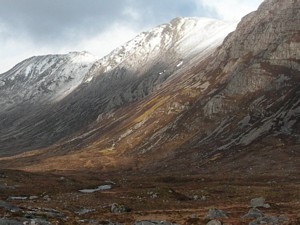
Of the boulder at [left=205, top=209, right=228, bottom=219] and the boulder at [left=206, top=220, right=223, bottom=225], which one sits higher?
the boulder at [left=206, top=220, right=223, bottom=225]

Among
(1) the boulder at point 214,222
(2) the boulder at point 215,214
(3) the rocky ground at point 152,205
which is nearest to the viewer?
(1) the boulder at point 214,222

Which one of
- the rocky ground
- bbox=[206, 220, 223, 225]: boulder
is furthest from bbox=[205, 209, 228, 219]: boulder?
bbox=[206, 220, 223, 225]: boulder

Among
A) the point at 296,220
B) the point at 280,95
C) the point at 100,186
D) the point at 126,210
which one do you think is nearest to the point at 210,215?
the point at 296,220

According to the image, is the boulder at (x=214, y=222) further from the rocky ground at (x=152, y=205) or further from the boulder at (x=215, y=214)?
the boulder at (x=215, y=214)

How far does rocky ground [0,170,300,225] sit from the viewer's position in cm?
4719

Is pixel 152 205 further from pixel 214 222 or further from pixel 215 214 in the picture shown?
pixel 214 222

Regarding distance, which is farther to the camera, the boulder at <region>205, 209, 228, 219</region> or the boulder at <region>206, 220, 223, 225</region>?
the boulder at <region>205, 209, 228, 219</region>

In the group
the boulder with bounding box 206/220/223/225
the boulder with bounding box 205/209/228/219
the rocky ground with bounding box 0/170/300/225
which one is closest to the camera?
the boulder with bounding box 206/220/223/225

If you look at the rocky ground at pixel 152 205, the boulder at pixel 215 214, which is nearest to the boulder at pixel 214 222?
the rocky ground at pixel 152 205

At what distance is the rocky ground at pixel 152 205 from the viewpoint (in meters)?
47.2

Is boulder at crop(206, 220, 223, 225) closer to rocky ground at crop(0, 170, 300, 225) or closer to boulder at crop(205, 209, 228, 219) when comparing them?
rocky ground at crop(0, 170, 300, 225)

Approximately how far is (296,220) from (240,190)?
4707 cm

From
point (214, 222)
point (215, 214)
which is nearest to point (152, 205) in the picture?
point (215, 214)

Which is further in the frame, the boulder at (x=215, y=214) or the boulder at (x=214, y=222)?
the boulder at (x=215, y=214)
